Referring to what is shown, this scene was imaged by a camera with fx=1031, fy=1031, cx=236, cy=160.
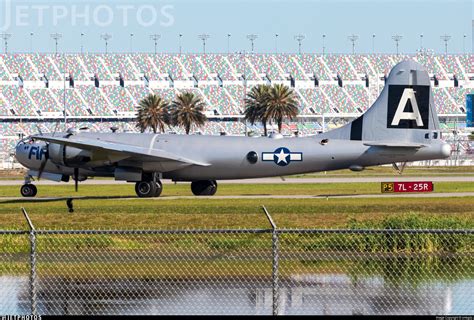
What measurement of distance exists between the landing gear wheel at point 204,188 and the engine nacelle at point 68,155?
5.75 metres

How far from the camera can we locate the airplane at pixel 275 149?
48156 mm

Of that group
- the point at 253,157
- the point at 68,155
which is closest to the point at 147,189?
the point at 68,155

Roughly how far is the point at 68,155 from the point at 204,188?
22.9 feet

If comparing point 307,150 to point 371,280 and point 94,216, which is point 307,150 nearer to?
point 94,216

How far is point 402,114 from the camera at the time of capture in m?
49.4

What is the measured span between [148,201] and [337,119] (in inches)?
5954

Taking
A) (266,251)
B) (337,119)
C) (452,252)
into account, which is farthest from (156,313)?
(337,119)

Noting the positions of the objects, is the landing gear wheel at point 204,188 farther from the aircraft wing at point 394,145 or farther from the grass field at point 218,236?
the aircraft wing at point 394,145

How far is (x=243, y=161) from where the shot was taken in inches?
1912

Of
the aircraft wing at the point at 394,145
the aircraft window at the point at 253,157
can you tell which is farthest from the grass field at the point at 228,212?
the aircraft wing at the point at 394,145

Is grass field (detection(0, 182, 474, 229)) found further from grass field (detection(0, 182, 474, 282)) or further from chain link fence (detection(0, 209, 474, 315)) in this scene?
chain link fence (detection(0, 209, 474, 315))

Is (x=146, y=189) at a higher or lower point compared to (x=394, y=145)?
lower

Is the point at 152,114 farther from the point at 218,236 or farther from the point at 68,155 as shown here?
the point at 218,236

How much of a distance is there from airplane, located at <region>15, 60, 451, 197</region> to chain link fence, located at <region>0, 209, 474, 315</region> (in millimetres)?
16982
